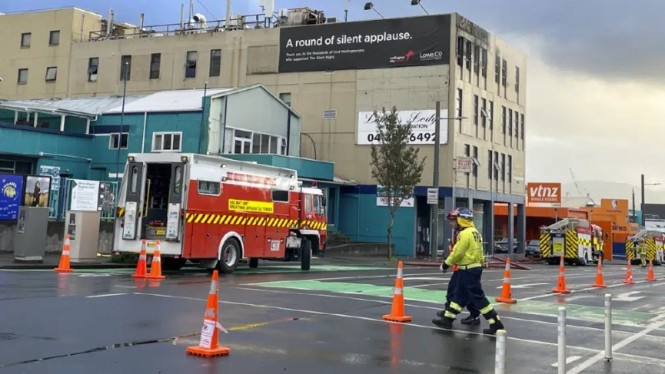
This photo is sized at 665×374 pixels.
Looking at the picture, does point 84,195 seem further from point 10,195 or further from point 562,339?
point 562,339

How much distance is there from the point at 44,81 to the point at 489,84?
35216 millimetres

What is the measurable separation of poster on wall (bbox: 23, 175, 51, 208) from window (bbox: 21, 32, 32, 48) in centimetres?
3521

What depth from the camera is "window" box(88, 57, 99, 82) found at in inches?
1998

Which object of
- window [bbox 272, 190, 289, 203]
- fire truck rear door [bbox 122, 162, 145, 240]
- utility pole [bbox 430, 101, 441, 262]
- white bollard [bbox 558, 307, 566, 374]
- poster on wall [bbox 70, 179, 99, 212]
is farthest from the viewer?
utility pole [bbox 430, 101, 441, 262]

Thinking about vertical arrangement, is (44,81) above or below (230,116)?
above

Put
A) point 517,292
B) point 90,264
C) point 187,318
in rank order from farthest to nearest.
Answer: point 90,264 → point 517,292 → point 187,318

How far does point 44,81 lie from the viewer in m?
53.0

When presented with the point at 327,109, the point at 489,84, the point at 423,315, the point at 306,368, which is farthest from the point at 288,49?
the point at 306,368

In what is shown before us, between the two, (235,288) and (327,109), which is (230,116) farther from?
(235,288)

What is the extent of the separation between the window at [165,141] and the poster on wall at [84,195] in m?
11.0

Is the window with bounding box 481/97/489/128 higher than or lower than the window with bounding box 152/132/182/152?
higher

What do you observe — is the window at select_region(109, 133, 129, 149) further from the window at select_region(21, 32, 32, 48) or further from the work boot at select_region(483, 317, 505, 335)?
the work boot at select_region(483, 317, 505, 335)

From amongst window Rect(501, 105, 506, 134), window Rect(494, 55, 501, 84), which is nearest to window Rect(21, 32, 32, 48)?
window Rect(494, 55, 501, 84)

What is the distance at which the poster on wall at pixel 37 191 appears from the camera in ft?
77.4
